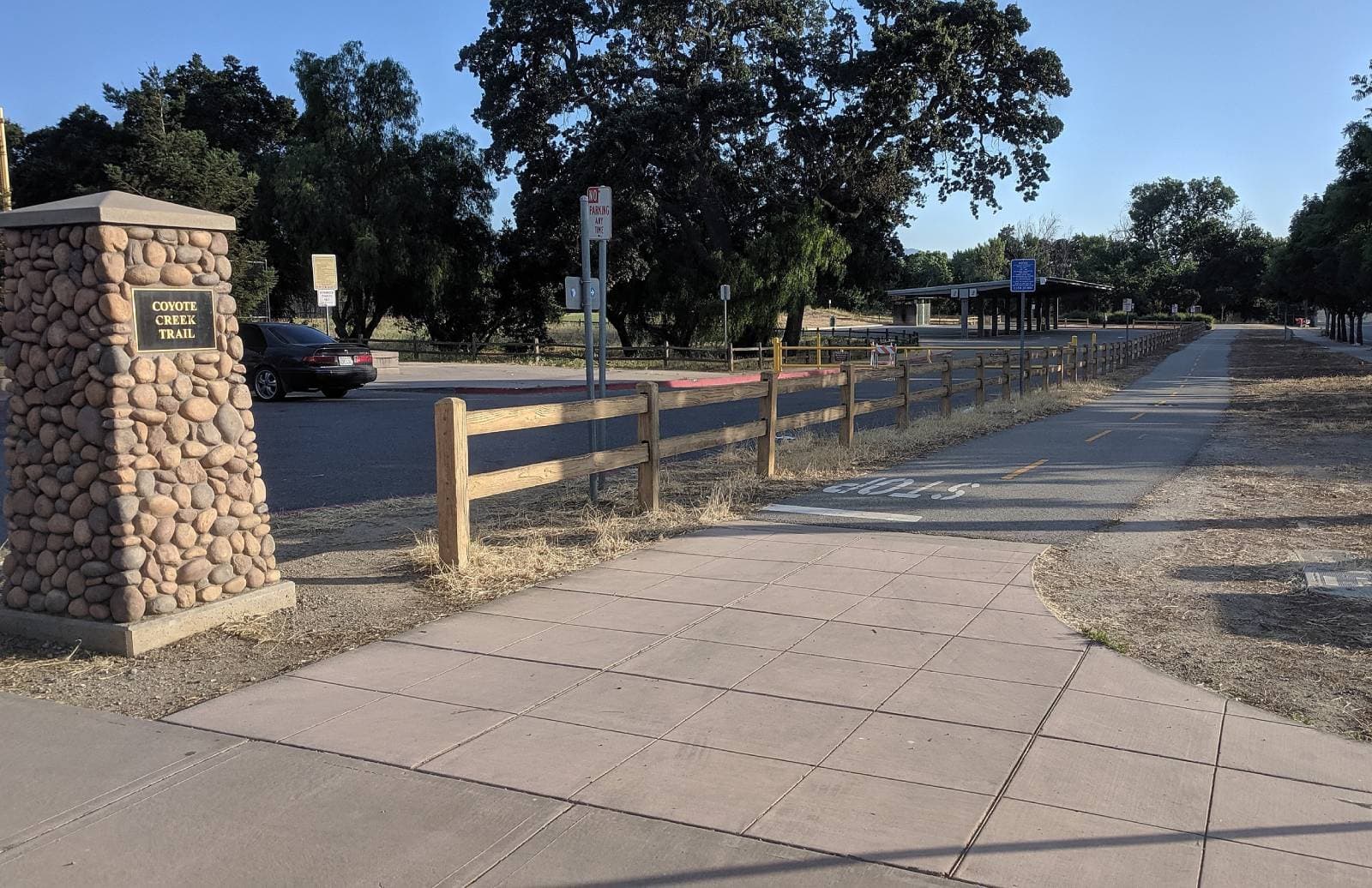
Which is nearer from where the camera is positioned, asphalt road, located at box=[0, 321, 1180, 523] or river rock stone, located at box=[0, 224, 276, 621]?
river rock stone, located at box=[0, 224, 276, 621]

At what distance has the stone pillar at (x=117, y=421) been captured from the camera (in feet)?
18.6

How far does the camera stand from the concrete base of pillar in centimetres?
566

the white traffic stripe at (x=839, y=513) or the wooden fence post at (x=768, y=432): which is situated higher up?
the wooden fence post at (x=768, y=432)

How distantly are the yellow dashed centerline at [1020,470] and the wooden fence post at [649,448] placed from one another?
434cm

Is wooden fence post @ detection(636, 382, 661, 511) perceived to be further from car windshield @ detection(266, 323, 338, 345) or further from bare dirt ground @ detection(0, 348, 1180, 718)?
car windshield @ detection(266, 323, 338, 345)

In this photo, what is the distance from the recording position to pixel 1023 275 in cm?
2203

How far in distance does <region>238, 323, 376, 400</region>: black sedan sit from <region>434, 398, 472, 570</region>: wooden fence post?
53.6ft

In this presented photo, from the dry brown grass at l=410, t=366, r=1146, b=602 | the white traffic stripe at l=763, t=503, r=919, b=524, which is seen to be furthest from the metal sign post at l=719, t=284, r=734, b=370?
the white traffic stripe at l=763, t=503, r=919, b=524

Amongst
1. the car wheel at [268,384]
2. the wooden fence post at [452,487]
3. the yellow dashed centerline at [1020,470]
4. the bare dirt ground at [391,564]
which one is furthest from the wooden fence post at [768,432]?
the car wheel at [268,384]

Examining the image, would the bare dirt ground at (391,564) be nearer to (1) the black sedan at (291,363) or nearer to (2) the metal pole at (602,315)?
(2) the metal pole at (602,315)

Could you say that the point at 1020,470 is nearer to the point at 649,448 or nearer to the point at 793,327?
the point at 649,448

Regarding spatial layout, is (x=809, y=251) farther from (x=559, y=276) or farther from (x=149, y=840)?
(x=149, y=840)

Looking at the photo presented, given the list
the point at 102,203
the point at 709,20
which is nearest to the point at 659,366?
the point at 709,20

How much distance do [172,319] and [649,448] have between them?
14.5 feet
